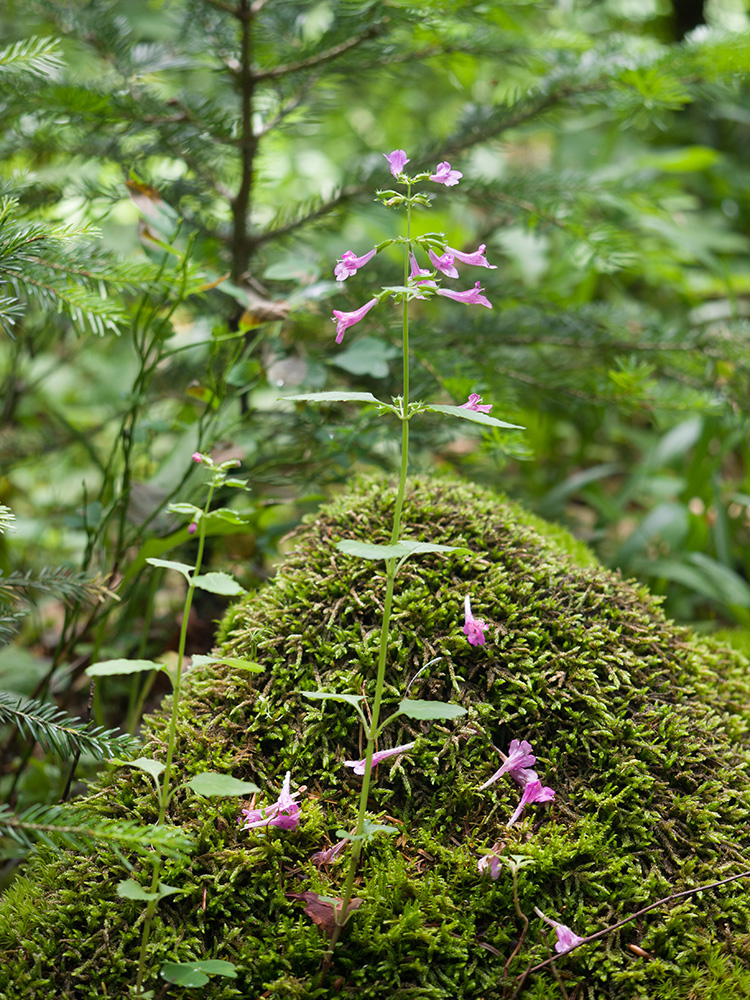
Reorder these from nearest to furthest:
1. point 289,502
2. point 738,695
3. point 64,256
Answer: point 64,256 → point 738,695 → point 289,502

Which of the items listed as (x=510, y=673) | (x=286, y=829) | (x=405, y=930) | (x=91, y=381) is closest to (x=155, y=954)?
(x=286, y=829)

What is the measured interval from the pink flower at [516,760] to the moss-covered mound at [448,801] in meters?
0.04

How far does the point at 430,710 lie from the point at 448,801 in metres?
0.43

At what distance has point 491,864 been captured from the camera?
121 cm

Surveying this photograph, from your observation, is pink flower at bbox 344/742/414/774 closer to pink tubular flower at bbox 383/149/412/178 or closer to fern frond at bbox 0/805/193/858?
fern frond at bbox 0/805/193/858

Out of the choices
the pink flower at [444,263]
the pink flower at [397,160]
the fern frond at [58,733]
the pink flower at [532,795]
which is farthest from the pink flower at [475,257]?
the fern frond at [58,733]

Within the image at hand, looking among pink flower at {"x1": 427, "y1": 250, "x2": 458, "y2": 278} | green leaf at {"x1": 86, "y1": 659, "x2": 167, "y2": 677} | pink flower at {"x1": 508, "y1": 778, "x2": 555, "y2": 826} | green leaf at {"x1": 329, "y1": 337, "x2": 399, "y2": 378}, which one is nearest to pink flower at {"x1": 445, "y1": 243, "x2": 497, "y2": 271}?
pink flower at {"x1": 427, "y1": 250, "x2": 458, "y2": 278}

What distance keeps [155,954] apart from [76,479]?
3615mm

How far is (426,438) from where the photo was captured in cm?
221

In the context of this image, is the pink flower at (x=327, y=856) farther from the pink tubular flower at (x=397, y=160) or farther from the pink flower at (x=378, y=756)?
the pink tubular flower at (x=397, y=160)

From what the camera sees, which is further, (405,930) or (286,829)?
(286,829)

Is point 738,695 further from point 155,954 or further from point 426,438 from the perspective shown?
point 155,954

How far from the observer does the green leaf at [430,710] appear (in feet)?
3.34

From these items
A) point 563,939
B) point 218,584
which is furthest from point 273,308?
point 563,939
